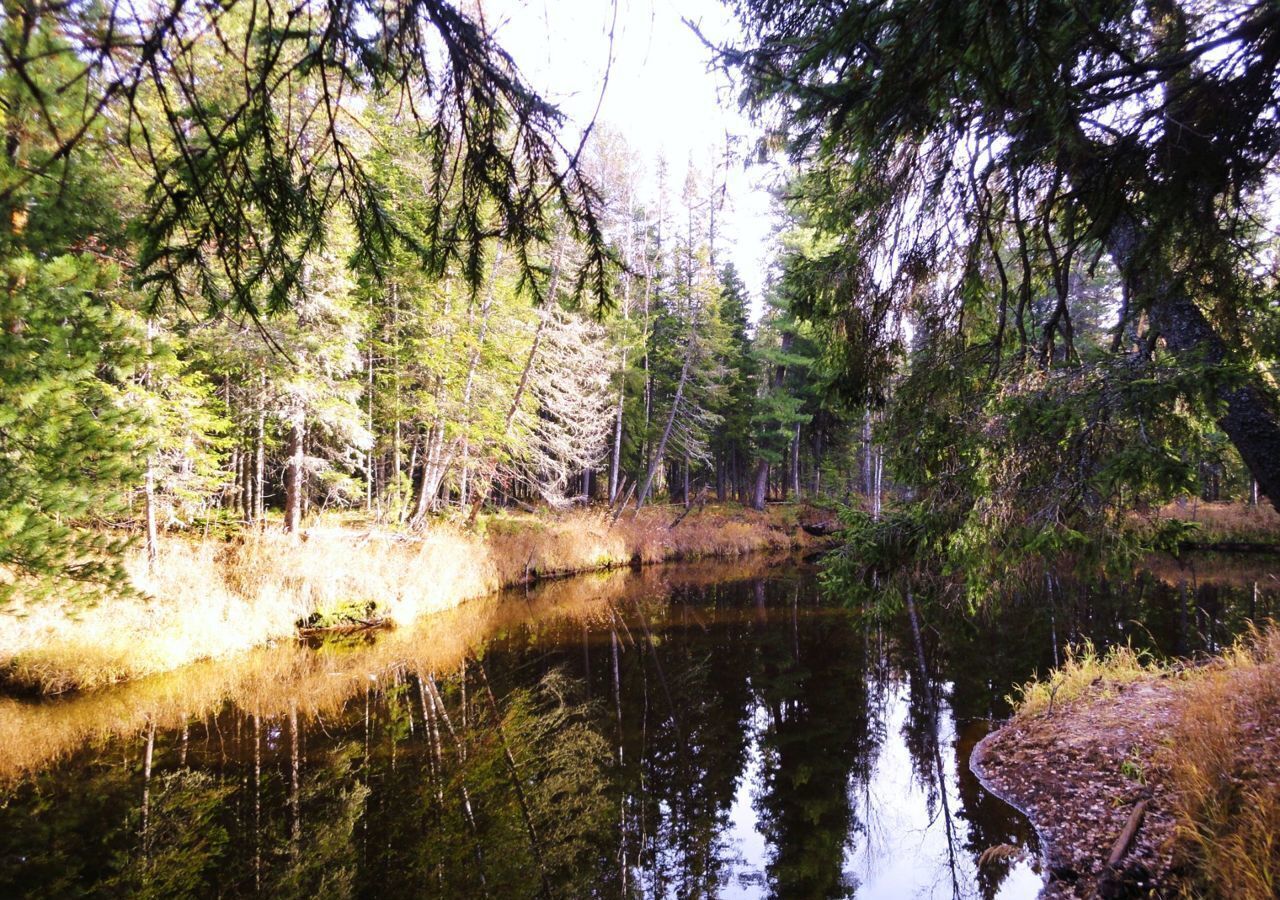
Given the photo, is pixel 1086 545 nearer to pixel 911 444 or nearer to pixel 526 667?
pixel 911 444

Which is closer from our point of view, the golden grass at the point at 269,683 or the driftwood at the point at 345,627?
the golden grass at the point at 269,683

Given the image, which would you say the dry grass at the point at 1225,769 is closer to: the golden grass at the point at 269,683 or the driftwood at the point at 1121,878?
the driftwood at the point at 1121,878

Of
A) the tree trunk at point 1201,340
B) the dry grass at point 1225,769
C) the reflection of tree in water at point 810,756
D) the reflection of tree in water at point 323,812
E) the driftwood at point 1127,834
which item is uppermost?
the tree trunk at point 1201,340

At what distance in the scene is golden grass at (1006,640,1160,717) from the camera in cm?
762

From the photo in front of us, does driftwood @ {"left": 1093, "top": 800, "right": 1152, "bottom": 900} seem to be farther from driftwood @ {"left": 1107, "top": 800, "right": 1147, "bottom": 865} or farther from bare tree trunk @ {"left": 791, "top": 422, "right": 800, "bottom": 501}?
bare tree trunk @ {"left": 791, "top": 422, "right": 800, "bottom": 501}

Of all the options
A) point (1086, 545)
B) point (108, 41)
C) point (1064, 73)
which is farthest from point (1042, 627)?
point (108, 41)

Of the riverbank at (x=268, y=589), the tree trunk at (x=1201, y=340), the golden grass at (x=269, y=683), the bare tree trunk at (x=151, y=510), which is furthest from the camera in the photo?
the bare tree trunk at (x=151, y=510)

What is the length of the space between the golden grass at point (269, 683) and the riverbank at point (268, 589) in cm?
32

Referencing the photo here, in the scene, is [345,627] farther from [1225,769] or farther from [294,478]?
[1225,769]

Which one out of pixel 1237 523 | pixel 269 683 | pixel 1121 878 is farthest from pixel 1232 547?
pixel 269 683

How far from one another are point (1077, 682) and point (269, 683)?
11.0m

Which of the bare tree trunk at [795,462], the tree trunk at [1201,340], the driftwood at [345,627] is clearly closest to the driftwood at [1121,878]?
the tree trunk at [1201,340]

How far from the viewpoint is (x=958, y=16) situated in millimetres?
2289

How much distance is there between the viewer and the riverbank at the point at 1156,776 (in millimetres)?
3982
